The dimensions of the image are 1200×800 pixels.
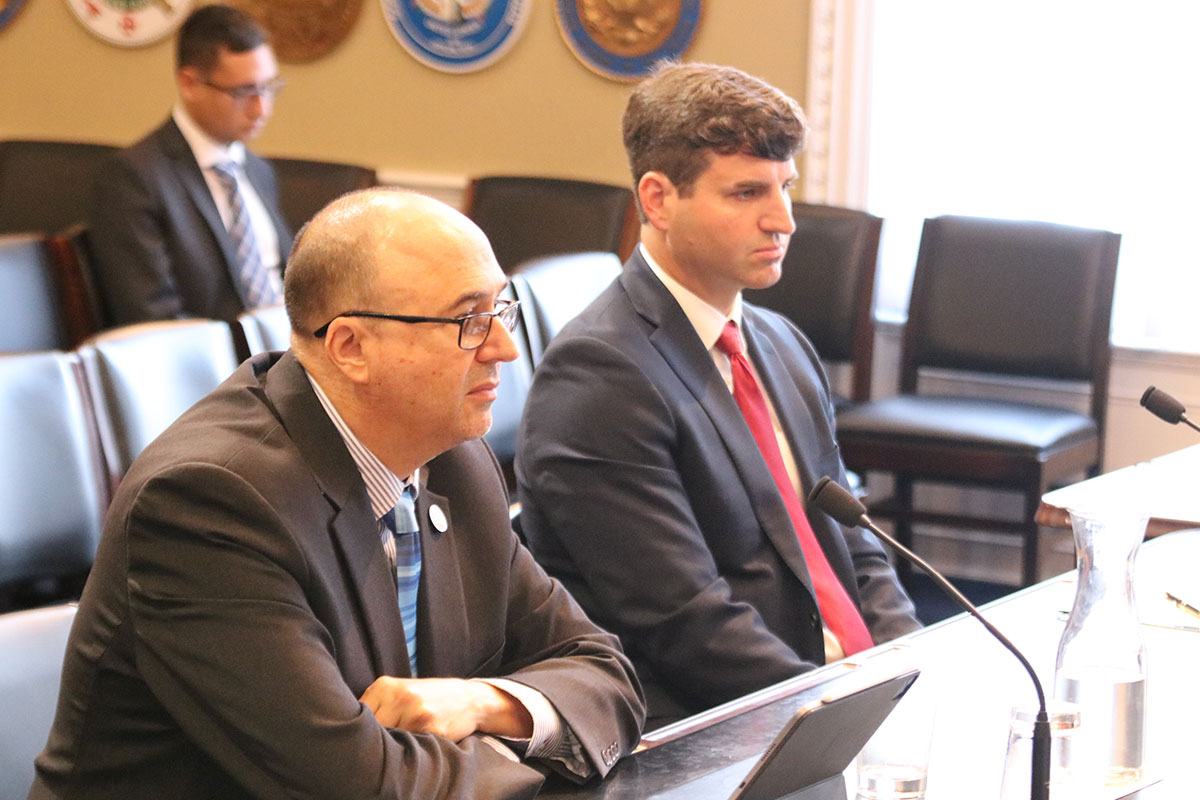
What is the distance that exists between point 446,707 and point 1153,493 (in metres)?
1.43

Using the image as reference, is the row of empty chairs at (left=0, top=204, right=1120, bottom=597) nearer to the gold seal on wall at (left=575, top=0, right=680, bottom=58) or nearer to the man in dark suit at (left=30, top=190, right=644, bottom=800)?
the gold seal on wall at (left=575, top=0, right=680, bottom=58)

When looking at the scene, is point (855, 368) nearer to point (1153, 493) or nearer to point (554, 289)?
point (554, 289)

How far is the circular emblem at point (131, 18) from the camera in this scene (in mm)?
5824

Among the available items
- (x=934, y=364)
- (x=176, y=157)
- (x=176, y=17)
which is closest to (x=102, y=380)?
(x=176, y=157)

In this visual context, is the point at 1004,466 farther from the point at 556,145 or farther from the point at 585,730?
the point at 585,730

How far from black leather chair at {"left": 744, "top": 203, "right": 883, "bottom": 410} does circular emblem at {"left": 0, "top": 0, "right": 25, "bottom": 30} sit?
349 cm

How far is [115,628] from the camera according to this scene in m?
1.45

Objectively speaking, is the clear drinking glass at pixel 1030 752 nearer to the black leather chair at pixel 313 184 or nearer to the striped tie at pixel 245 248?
the striped tie at pixel 245 248

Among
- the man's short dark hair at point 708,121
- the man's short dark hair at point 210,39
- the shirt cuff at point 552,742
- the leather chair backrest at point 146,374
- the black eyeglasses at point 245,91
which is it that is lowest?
the shirt cuff at point 552,742

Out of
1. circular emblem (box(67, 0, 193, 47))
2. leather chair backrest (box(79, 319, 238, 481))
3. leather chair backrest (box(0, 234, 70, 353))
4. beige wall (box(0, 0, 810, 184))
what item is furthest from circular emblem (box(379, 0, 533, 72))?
leather chair backrest (box(79, 319, 238, 481))

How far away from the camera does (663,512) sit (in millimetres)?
2191

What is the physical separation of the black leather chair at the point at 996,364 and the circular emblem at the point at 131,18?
316 centimetres

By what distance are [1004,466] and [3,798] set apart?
2.88m

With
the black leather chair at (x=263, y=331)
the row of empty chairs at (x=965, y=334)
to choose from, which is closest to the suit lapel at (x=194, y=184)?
the row of empty chairs at (x=965, y=334)
